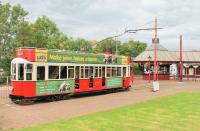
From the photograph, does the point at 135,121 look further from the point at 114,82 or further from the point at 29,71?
the point at 114,82

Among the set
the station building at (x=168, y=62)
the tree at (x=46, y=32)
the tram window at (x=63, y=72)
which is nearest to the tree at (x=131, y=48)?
the station building at (x=168, y=62)

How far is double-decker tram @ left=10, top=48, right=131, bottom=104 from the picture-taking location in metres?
24.8

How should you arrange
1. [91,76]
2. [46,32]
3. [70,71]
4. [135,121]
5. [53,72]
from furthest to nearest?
1. [46,32]
2. [91,76]
3. [70,71]
4. [53,72]
5. [135,121]

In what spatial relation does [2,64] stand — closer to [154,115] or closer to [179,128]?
[154,115]

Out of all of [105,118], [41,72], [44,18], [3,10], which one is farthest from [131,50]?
[105,118]

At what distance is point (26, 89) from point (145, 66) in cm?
4670

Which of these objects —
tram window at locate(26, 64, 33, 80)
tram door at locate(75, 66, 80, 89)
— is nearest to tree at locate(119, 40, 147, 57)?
tram door at locate(75, 66, 80, 89)

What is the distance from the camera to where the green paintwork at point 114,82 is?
1345 inches

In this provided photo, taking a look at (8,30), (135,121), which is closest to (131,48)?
(8,30)

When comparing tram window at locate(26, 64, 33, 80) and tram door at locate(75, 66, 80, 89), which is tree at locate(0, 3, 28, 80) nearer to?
tram door at locate(75, 66, 80, 89)

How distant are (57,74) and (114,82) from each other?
9.09m

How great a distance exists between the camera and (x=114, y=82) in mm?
35344

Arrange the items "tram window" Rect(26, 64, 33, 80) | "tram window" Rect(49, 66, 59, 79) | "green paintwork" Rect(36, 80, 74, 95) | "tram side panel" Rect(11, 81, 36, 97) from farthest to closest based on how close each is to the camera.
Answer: "tram window" Rect(49, 66, 59, 79) < "green paintwork" Rect(36, 80, 74, 95) < "tram window" Rect(26, 64, 33, 80) < "tram side panel" Rect(11, 81, 36, 97)

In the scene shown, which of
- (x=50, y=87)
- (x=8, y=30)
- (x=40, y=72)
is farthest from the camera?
(x=8, y=30)
